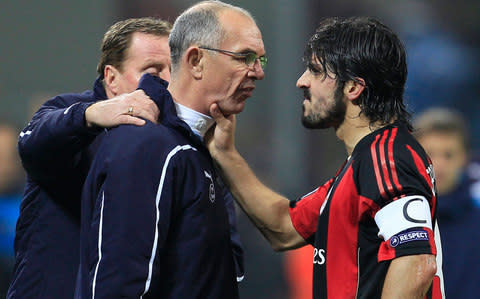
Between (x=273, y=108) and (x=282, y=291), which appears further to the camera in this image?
(x=273, y=108)

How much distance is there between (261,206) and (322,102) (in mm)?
698

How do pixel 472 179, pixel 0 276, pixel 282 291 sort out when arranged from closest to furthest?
pixel 0 276 < pixel 472 179 < pixel 282 291

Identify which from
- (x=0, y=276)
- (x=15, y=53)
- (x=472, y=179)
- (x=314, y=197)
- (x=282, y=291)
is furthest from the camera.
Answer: (x=15, y=53)

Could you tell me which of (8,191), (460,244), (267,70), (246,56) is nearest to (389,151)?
(246,56)

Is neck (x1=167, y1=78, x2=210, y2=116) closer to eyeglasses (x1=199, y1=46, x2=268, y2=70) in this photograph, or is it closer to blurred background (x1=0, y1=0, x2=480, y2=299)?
eyeglasses (x1=199, y1=46, x2=268, y2=70)

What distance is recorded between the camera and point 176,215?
9.76 feet

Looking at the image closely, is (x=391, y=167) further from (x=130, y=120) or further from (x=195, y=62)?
(x=130, y=120)

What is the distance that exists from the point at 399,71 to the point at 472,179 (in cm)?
302

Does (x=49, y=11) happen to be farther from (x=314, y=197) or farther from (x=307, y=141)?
(x=314, y=197)

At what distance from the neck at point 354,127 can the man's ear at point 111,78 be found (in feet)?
3.39

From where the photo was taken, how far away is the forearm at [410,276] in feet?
9.63

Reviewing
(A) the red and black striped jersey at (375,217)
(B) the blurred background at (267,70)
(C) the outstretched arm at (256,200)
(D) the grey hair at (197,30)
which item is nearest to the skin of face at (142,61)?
(D) the grey hair at (197,30)

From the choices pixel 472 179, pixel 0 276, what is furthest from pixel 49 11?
pixel 472 179

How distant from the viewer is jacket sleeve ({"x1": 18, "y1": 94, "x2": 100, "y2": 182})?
3.08m
